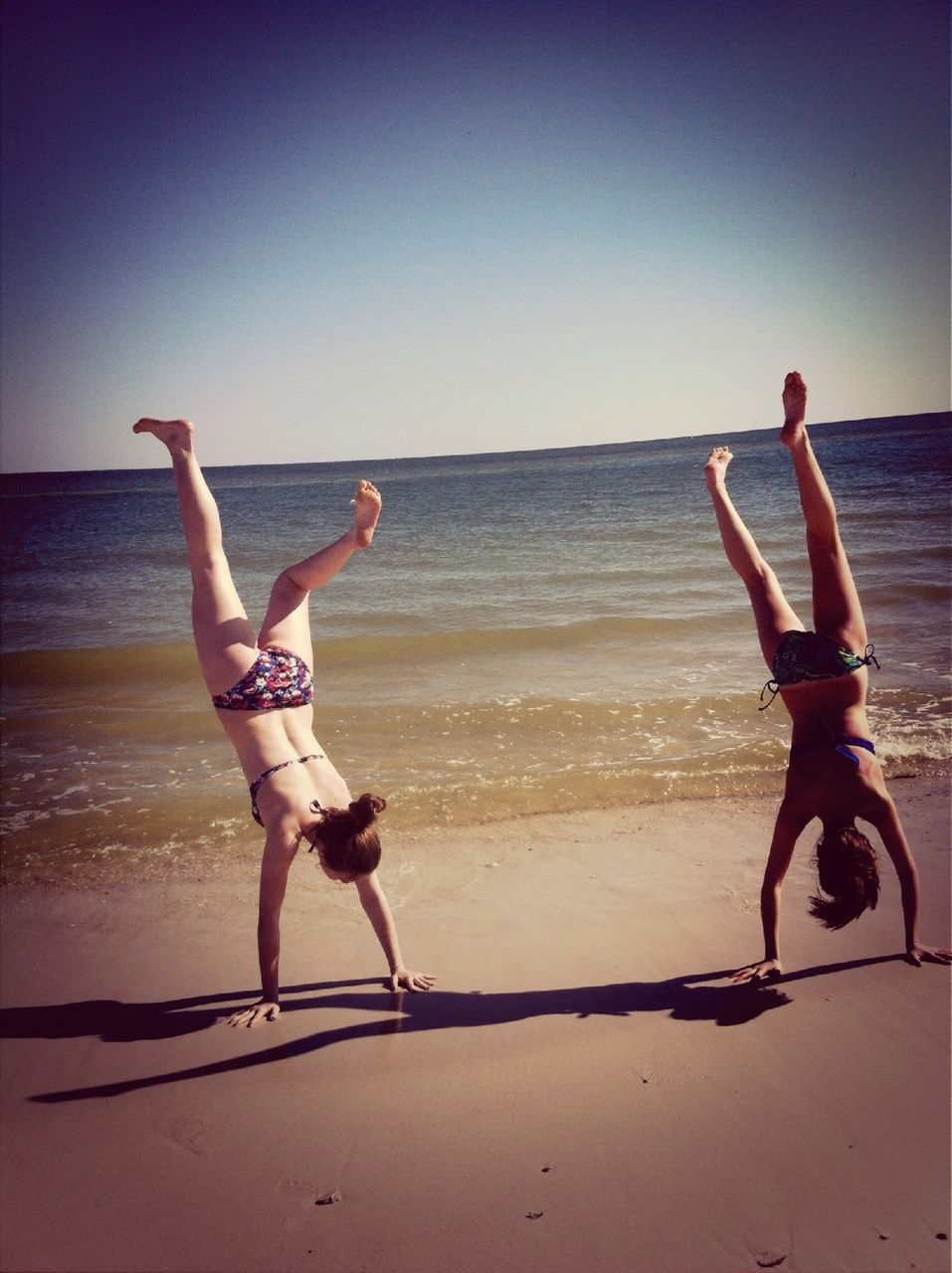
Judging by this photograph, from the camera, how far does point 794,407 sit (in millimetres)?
4277

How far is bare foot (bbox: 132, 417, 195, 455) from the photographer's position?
4.34 m

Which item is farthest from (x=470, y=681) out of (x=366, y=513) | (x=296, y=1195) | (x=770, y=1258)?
(x=770, y=1258)

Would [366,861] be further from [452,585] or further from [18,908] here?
[452,585]

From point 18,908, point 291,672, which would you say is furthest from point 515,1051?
point 18,908

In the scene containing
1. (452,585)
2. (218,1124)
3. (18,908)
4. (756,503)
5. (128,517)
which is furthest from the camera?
(128,517)

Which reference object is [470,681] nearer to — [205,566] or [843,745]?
[205,566]

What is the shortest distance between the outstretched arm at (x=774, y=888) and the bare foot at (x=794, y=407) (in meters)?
1.86

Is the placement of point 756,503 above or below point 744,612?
above

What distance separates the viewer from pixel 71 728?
8961mm

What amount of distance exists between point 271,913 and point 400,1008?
0.84 metres

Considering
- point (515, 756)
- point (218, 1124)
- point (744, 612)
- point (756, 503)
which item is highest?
point (756, 503)

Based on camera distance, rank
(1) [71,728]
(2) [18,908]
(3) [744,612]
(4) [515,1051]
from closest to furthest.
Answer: (4) [515,1051] → (2) [18,908] → (1) [71,728] → (3) [744,612]

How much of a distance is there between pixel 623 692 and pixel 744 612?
4.46 meters

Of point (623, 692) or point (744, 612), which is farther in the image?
point (744, 612)
